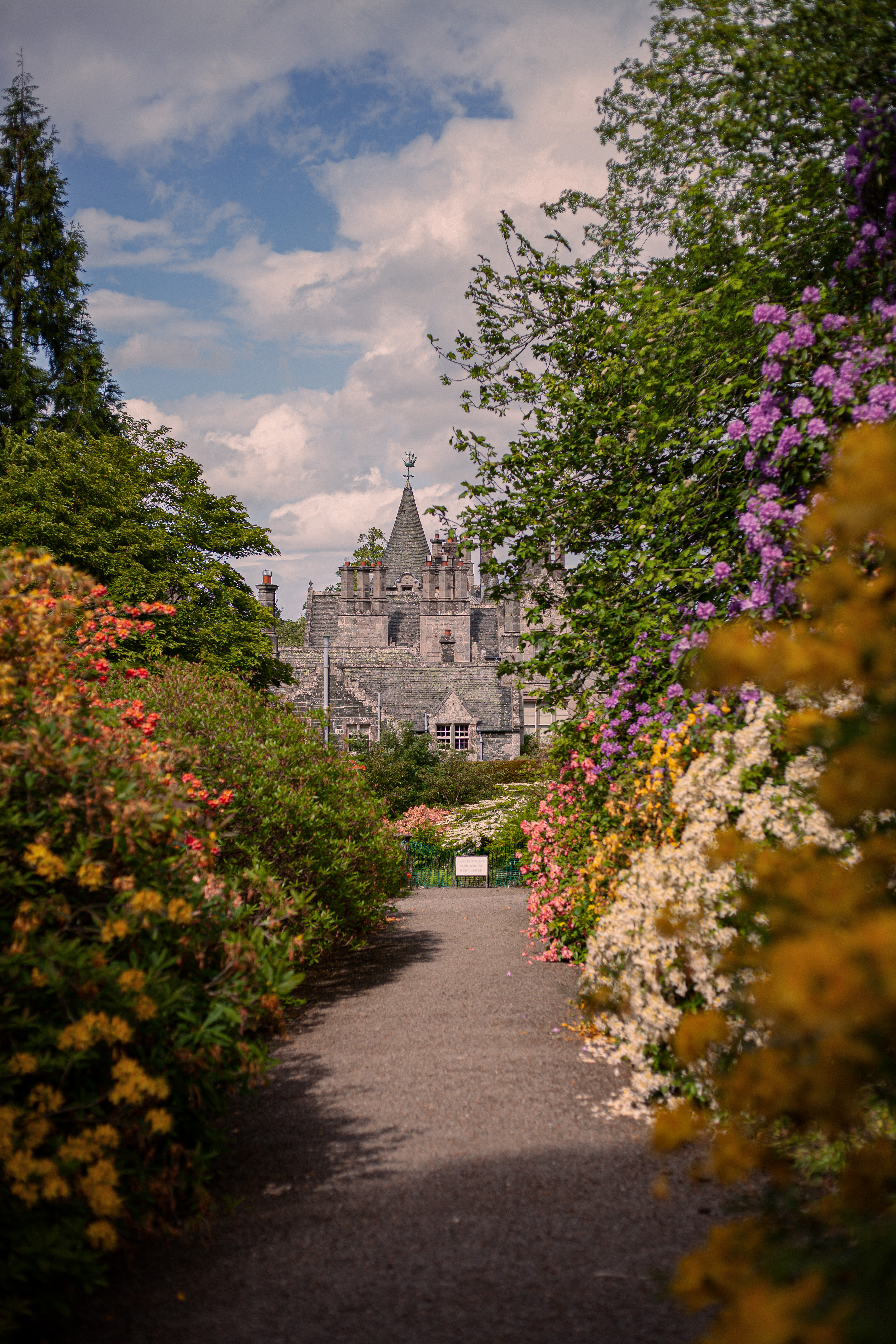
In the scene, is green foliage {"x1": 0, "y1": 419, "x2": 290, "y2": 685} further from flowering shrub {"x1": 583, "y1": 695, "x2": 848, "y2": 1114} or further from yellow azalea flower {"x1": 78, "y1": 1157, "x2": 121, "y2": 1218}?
yellow azalea flower {"x1": 78, "y1": 1157, "x2": 121, "y2": 1218}

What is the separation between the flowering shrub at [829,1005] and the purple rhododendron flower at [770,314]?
497 centimetres

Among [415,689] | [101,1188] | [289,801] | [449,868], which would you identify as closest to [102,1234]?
[101,1188]

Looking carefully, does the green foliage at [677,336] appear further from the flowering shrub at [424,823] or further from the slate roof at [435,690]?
the slate roof at [435,690]

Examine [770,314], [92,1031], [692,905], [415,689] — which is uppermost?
[770,314]

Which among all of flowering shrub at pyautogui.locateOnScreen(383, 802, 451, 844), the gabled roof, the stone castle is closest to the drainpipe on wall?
the stone castle

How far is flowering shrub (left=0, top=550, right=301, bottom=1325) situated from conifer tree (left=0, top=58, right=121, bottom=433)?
68.7 ft

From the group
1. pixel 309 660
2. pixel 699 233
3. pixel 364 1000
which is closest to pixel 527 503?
pixel 699 233

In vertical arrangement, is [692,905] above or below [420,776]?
below

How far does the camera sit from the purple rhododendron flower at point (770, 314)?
6543 millimetres

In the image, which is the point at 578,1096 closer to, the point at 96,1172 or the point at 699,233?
the point at 96,1172

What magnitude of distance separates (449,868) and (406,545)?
4652cm

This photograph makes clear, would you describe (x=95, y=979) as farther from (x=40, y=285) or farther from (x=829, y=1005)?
(x=40, y=285)

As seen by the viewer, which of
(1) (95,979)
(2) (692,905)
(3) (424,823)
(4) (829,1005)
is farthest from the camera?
(3) (424,823)

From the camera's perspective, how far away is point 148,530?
19500 mm
